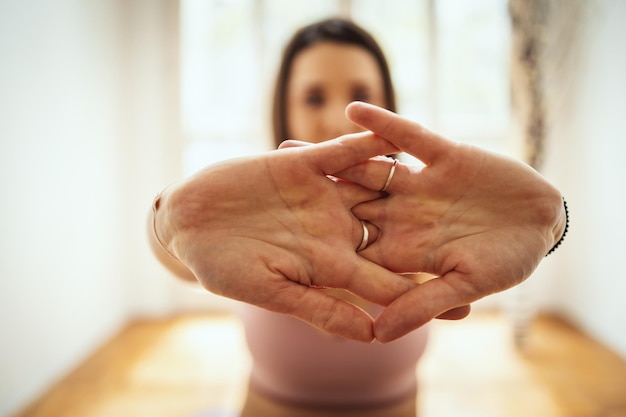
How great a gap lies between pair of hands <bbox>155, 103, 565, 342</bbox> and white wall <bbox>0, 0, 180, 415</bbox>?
3.25 ft

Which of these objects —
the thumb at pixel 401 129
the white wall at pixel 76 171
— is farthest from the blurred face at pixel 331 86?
the white wall at pixel 76 171

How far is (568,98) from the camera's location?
6.57 feet

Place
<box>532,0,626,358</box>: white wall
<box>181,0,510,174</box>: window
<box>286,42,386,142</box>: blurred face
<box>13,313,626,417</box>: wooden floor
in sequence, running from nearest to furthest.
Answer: <box>286,42,386,142</box>: blurred face → <box>13,313,626,417</box>: wooden floor → <box>532,0,626,358</box>: white wall → <box>181,0,510,174</box>: window

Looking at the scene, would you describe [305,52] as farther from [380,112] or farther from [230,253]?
[230,253]

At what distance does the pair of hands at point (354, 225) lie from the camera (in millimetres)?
444

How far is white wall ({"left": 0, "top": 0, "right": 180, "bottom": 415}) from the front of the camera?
1.15 meters

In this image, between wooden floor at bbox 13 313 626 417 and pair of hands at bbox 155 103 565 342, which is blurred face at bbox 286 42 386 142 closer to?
pair of hands at bbox 155 103 565 342

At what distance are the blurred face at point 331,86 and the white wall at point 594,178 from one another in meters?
1.23

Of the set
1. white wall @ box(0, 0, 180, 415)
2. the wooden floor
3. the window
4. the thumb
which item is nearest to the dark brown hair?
the thumb

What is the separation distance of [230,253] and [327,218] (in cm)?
12

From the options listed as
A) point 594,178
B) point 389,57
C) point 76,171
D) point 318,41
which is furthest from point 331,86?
point 594,178

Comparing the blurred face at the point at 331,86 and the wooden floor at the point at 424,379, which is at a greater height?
the blurred face at the point at 331,86

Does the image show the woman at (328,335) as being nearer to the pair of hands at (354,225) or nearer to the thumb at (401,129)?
the pair of hands at (354,225)

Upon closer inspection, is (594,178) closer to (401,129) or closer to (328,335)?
(328,335)
